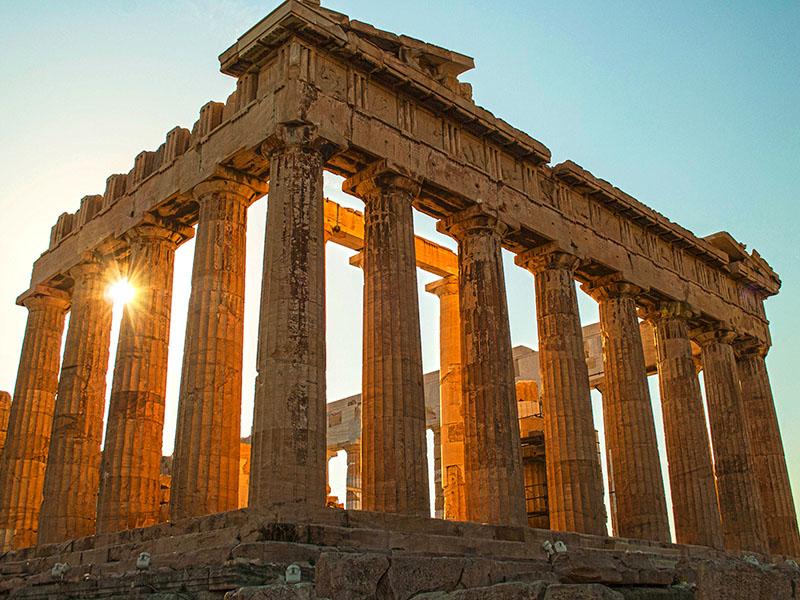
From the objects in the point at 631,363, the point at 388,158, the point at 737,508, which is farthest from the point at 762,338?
the point at 388,158

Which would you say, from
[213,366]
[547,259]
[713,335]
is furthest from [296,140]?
[713,335]

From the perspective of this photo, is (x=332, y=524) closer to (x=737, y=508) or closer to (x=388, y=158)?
(x=388, y=158)

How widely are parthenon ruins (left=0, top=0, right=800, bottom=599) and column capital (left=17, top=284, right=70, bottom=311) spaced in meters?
→ 0.08

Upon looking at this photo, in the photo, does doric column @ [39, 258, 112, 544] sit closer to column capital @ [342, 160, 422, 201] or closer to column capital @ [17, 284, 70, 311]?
column capital @ [17, 284, 70, 311]

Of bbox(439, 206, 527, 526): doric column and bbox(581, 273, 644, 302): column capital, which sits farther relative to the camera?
bbox(581, 273, 644, 302): column capital

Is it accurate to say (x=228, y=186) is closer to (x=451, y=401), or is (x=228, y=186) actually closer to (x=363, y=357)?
(x=363, y=357)

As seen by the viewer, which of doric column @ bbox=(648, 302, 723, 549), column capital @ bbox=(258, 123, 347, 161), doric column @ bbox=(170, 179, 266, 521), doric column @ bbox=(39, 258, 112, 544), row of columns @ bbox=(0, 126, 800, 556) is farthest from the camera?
doric column @ bbox=(648, 302, 723, 549)

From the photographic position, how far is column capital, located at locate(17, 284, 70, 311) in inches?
1163

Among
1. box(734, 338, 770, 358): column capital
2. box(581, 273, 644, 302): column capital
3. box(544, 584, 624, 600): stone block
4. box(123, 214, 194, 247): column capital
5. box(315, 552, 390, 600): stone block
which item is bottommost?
box(544, 584, 624, 600): stone block

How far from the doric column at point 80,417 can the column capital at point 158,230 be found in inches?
109

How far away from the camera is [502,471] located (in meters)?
21.8

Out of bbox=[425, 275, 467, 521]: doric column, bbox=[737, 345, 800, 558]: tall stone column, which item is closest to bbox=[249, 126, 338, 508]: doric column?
bbox=[425, 275, 467, 521]: doric column

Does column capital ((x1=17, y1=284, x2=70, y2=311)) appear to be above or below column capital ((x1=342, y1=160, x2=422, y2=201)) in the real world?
below

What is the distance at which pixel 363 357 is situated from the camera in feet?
69.4
